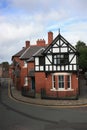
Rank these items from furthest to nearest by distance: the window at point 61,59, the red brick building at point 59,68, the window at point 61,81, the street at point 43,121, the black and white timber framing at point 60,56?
1. the window at point 61,59
2. the black and white timber framing at point 60,56
3. the window at point 61,81
4. the red brick building at point 59,68
5. the street at point 43,121

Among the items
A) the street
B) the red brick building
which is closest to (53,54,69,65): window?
the red brick building

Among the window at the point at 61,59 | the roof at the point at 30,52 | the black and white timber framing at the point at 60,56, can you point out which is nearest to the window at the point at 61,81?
the black and white timber framing at the point at 60,56

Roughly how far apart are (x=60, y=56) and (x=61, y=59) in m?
0.44

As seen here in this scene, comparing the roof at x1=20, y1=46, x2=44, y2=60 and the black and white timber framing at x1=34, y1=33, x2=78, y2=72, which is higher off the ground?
the roof at x1=20, y1=46, x2=44, y2=60

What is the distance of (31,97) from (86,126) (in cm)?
1902

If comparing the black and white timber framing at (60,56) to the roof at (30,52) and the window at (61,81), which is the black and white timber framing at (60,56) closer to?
the window at (61,81)

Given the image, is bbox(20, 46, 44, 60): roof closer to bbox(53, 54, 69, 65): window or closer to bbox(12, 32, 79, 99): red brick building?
bbox(12, 32, 79, 99): red brick building

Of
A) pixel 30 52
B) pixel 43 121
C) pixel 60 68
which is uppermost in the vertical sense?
pixel 30 52

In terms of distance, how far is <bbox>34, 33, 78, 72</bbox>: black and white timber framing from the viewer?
39.3 m

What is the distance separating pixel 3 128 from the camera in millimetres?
17969

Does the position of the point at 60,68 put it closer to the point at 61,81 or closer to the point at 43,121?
the point at 61,81

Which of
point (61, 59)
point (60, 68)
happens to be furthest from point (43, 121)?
point (61, 59)

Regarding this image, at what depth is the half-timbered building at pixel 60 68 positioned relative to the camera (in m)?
38.7

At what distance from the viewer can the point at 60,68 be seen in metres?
39.3
